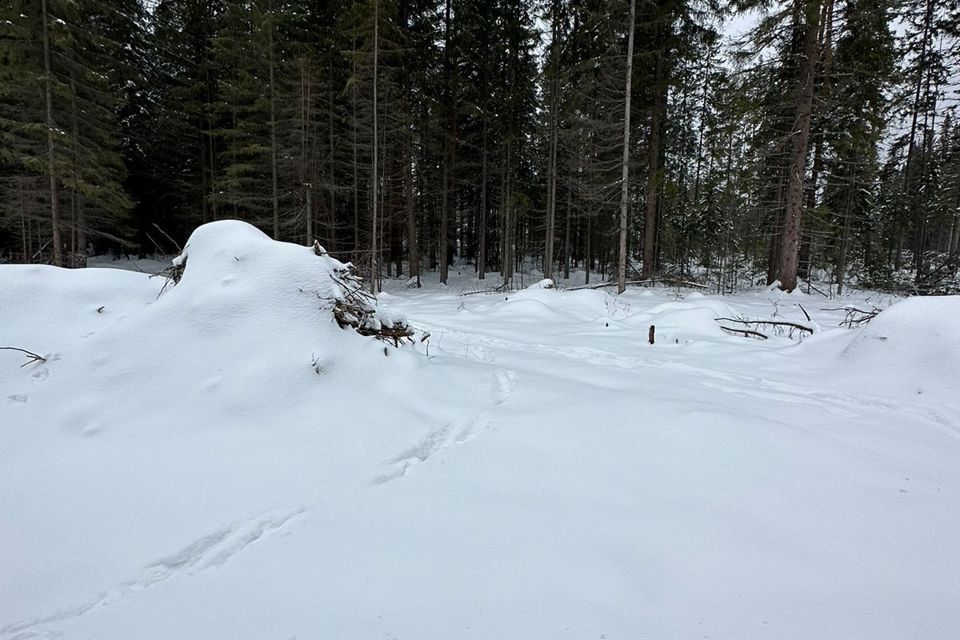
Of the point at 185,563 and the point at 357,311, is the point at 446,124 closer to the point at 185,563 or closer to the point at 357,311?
the point at 357,311

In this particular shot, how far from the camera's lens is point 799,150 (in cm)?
1116

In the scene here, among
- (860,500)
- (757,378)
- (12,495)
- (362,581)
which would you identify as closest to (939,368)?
(757,378)

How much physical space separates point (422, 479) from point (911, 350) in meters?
5.42

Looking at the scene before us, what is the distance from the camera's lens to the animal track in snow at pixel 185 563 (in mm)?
1553

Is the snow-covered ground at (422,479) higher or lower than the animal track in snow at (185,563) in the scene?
higher

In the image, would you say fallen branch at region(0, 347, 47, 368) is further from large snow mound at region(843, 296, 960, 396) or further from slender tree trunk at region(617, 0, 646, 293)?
slender tree trunk at region(617, 0, 646, 293)

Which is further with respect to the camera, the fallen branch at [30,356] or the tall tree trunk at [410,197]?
the tall tree trunk at [410,197]

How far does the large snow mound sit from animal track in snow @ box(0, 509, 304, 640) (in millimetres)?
5733

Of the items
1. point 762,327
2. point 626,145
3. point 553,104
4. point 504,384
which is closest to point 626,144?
point 626,145

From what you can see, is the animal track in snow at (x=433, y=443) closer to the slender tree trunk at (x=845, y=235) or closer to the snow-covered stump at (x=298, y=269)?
the snow-covered stump at (x=298, y=269)

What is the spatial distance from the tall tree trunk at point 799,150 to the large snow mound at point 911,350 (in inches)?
318

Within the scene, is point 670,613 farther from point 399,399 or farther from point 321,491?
point 399,399

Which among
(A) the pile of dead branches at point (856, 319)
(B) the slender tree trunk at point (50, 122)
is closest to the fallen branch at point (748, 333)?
(A) the pile of dead branches at point (856, 319)

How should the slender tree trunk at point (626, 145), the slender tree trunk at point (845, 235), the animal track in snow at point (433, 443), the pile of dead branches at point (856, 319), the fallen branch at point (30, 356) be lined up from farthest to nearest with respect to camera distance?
the slender tree trunk at point (845, 235) → the slender tree trunk at point (626, 145) → the pile of dead branches at point (856, 319) → the fallen branch at point (30, 356) → the animal track in snow at point (433, 443)
